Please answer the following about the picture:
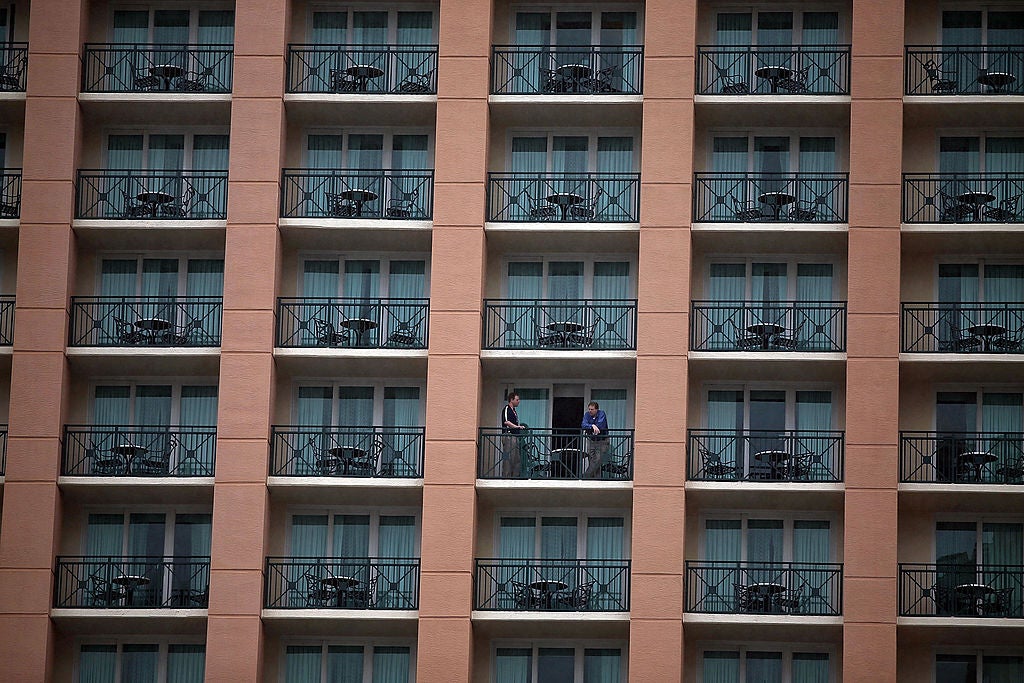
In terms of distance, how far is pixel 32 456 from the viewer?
151ft

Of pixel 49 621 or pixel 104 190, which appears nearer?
pixel 49 621

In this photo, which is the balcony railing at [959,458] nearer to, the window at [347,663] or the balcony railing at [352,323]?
the balcony railing at [352,323]

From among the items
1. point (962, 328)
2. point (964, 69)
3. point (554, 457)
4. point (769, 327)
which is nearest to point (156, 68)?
point (554, 457)

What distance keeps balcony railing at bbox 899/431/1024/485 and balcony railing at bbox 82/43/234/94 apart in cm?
1799

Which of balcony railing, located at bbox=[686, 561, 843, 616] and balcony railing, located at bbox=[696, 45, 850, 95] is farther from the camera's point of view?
balcony railing, located at bbox=[696, 45, 850, 95]

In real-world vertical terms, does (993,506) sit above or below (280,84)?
below

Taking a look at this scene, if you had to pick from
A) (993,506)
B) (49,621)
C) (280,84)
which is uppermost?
(280,84)

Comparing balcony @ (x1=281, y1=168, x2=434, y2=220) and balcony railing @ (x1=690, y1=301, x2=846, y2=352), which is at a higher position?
balcony @ (x1=281, y1=168, x2=434, y2=220)

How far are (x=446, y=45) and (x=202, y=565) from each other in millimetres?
13099

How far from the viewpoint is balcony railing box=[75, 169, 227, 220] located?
1889 inches

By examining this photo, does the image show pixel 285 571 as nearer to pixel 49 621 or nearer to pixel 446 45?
pixel 49 621

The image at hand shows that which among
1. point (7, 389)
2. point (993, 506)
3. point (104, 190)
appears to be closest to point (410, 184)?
point (104, 190)

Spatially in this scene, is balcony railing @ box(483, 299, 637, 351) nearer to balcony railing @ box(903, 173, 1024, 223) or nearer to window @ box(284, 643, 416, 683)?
balcony railing @ box(903, 173, 1024, 223)

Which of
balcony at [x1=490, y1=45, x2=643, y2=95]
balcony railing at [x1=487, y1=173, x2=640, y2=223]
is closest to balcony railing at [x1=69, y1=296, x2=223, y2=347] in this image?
balcony railing at [x1=487, y1=173, x2=640, y2=223]
